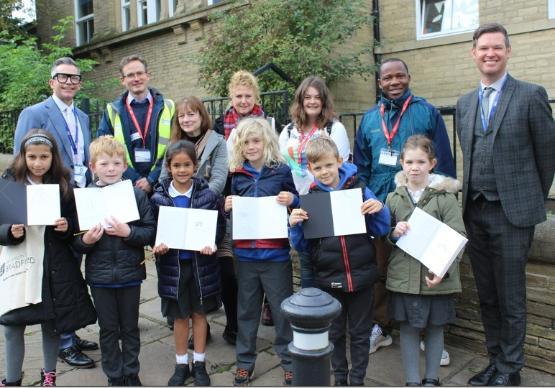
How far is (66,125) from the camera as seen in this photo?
13.8ft

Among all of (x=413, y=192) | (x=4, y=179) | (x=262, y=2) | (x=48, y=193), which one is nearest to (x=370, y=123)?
(x=413, y=192)

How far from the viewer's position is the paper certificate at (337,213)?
10.5 feet

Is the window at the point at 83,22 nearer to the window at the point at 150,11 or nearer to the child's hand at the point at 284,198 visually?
the window at the point at 150,11

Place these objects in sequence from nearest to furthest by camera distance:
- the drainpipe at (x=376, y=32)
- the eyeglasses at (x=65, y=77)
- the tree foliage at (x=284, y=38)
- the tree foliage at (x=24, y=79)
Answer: the eyeglasses at (x=65, y=77) → the tree foliage at (x=284, y=38) → the tree foliage at (x=24, y=79) → the drainpipe at (x=376, y=32)

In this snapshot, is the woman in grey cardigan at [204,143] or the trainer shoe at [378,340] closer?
the woman in grey cardigan at [204,143]

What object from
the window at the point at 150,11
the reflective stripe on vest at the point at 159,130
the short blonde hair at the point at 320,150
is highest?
the window at the point at 150,11

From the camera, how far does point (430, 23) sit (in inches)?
423

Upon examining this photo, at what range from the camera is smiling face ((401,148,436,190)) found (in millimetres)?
3230

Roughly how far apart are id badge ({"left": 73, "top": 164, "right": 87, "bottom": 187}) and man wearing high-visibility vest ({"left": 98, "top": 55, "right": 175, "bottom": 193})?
1.14 ft

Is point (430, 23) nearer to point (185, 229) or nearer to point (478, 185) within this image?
point (478, 185)

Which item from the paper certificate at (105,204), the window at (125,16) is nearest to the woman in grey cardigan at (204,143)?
the paper certificate at (105,204)

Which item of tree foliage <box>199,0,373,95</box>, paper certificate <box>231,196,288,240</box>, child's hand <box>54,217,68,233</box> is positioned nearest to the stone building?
tree foliage <box>199,0,373,95</box>

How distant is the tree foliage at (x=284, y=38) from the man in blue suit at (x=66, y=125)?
4.67m

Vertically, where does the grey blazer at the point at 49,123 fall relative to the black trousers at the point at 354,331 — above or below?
above
